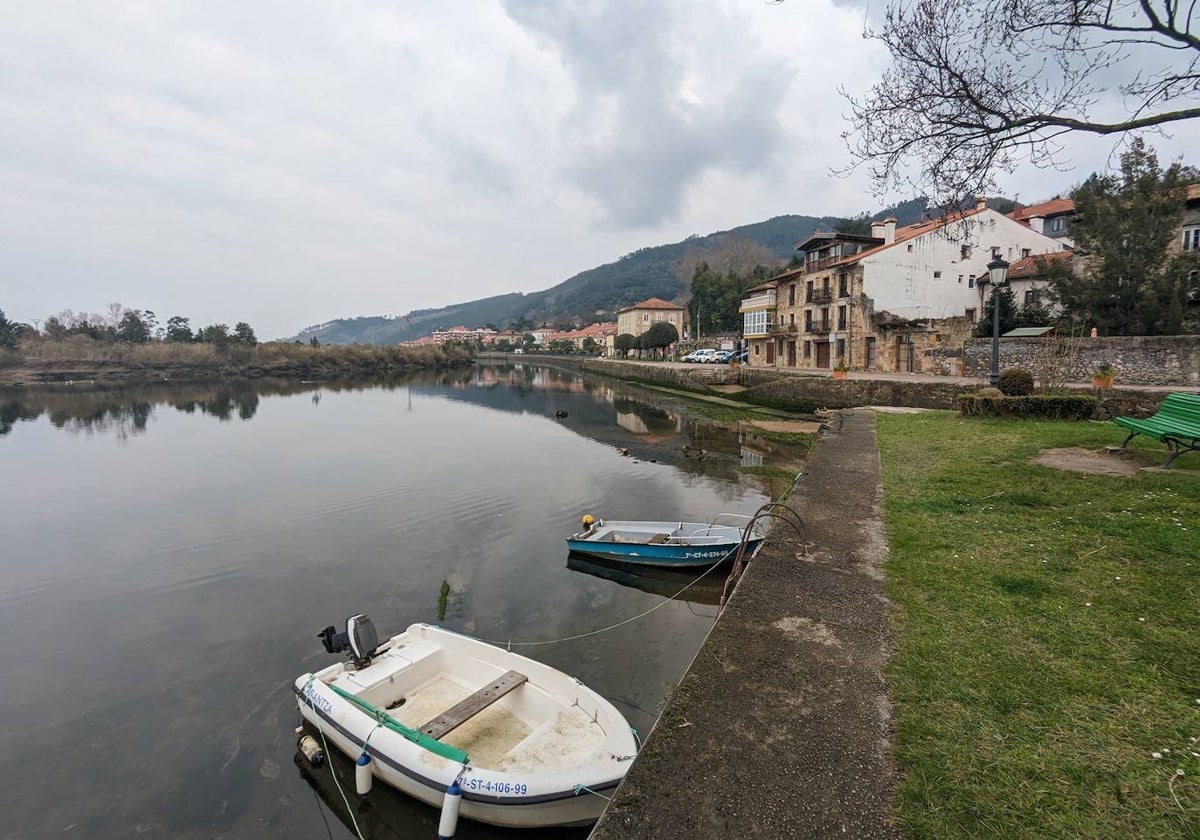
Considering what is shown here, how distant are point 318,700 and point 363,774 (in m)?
1.21

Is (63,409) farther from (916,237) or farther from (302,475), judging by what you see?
(916,237)

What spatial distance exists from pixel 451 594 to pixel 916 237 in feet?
130

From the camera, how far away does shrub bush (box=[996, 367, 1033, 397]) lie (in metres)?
16.9

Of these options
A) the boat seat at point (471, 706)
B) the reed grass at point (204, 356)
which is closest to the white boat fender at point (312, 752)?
the boat seat at point (471, 706)

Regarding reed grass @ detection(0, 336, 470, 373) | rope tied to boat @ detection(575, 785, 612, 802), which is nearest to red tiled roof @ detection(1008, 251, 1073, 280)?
rope tied to boat @ detection(575, 785, 612, 802)

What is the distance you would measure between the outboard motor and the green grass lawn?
6.58 metres

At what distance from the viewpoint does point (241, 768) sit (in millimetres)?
7020

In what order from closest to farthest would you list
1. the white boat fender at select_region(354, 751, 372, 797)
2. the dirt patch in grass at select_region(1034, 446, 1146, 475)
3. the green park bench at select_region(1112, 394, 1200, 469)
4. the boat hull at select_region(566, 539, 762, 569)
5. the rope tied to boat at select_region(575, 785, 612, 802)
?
the rope tied to boat at select_region(575, 785, 612, 802) → the white boat fender at select_region(354, 751, 372, 797) → the green park bench at select_region(1112, 394, 1200, 469) → the dirt patch in grass at select_region(1034, 446, 1146, 475) → the boat hull at select_region(566, 539, 762, 569)

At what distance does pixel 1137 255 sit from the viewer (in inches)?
1001

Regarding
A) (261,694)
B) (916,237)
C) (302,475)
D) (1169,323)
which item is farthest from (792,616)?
(916,237)

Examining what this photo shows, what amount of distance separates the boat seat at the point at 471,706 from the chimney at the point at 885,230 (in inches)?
1773

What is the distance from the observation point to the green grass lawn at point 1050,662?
8.94 feet

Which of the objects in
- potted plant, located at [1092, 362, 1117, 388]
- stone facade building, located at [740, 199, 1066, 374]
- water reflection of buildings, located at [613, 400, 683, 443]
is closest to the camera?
potted plant, located at [1092, 362, 1117, 388]

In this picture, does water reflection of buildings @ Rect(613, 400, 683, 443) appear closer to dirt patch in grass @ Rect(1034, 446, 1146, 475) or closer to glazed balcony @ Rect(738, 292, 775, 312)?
glazed balcony @ Rect(738, 292, 775, 312)
